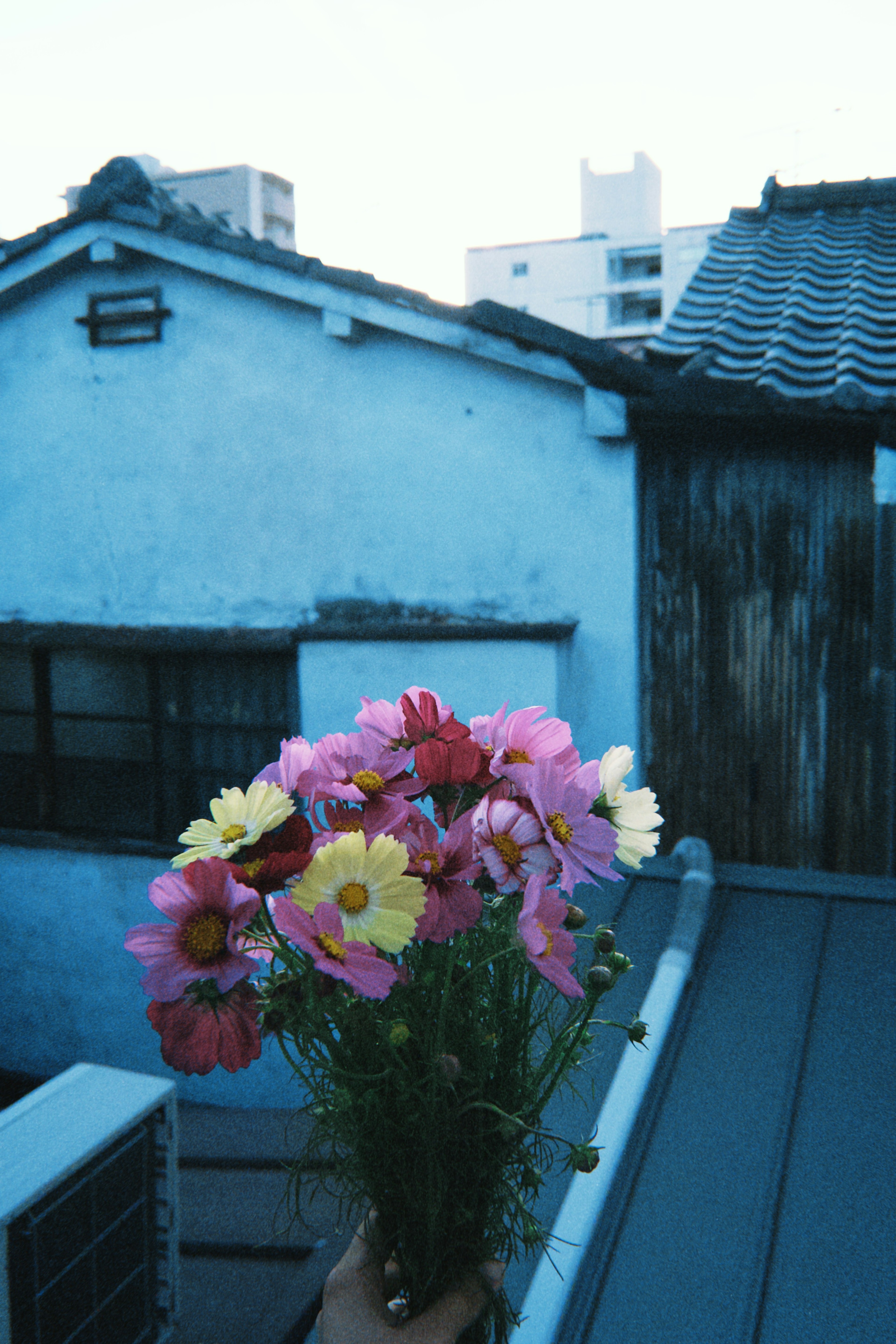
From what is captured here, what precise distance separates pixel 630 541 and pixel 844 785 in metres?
1.52

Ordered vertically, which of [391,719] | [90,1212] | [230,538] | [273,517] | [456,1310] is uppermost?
[273,517]

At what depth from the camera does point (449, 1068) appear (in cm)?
109

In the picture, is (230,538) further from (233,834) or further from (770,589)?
(233,834)

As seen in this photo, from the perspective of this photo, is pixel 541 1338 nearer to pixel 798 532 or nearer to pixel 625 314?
pixel 798 532

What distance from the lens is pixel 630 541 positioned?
474cm

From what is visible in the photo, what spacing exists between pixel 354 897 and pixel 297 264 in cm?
479

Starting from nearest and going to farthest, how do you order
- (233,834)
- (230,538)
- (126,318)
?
(233,834) → (230,538) → (126,318)

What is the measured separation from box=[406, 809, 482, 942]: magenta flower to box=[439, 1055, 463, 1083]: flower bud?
0.42ft

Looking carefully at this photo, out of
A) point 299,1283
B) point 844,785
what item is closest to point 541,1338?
point 299,1283

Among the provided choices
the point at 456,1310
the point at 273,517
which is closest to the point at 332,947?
the point at 456,1310

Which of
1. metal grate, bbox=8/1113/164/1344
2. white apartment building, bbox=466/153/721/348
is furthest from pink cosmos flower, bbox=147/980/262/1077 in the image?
white apartment building, bbox=466/153/721/348

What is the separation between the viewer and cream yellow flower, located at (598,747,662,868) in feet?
3.98

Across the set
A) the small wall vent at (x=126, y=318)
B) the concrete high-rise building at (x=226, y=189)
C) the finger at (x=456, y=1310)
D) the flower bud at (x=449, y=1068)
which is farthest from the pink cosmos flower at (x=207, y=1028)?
the concrete high-rise building at (x=226, y=189)

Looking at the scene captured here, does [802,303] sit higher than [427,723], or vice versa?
[802,303]
